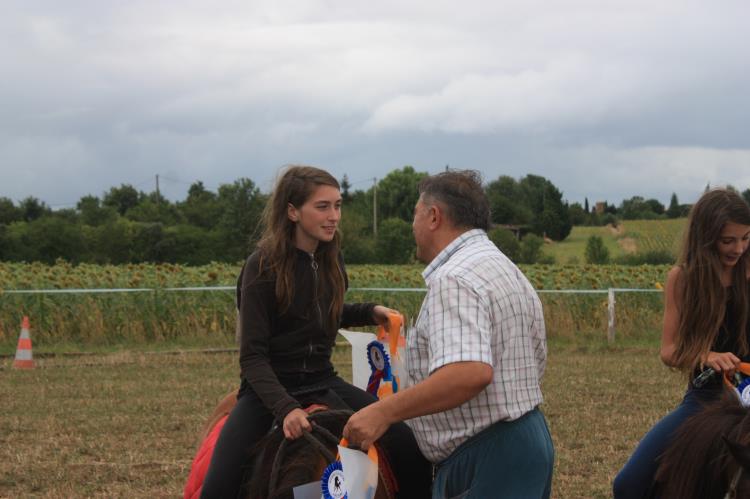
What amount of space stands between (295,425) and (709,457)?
58.7 inches

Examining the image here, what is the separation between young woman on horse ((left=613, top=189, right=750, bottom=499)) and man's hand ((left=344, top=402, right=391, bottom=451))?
4.22 ft

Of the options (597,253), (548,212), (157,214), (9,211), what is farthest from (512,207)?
(9,211)

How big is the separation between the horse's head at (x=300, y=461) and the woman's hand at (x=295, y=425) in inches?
1.2

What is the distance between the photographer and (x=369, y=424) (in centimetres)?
304

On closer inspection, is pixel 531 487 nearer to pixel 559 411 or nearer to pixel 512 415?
pixel 512 415

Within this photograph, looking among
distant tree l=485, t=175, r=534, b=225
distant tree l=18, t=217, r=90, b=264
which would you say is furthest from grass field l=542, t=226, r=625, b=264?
distant tree l=18, t=217, r=90, b=264

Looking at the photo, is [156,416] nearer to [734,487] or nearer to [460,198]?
[460,198]

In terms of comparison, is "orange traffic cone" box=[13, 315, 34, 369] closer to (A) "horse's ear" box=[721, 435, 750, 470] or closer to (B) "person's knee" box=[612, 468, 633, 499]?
(B) "person's knee" box=[612, 468, 633, 499]

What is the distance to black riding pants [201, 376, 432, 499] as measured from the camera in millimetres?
3703

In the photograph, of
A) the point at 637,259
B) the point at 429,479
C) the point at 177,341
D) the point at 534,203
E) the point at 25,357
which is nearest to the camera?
the point at 429,479

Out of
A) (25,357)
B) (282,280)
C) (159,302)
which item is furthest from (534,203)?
(282,280)

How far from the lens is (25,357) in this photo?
14.0m

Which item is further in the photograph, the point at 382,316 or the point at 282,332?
the point at 382,316

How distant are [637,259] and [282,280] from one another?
33.9 meters
